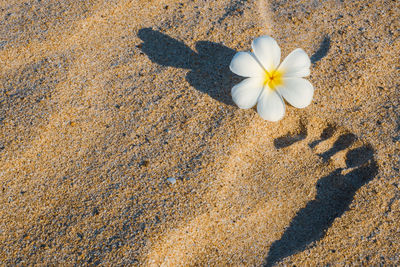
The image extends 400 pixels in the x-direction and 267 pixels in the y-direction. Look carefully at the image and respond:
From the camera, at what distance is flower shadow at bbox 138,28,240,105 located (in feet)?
5.01

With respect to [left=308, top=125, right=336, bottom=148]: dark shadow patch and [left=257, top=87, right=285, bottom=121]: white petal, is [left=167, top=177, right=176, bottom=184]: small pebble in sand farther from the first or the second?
[left=308, top=125, right=336, bottom=148]: dark shadow patch

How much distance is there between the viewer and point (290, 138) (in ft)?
4.77

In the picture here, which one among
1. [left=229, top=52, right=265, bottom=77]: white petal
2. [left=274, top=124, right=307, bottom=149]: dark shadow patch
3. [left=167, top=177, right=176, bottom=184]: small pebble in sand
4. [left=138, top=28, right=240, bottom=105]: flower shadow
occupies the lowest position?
[left=167, top=177, right=176, bottom=184]: small pebble in sand

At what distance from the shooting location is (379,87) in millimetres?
1552

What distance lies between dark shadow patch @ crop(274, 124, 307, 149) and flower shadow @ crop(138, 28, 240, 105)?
0.80ft

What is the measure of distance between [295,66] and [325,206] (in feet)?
1.73

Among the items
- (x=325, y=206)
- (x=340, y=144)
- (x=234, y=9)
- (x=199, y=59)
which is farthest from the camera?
(x=234, y=9)

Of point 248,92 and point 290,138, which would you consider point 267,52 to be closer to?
point 248,92

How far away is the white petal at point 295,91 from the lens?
138 centimetres

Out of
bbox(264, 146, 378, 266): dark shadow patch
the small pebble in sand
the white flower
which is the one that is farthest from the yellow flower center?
the small pebble in sand

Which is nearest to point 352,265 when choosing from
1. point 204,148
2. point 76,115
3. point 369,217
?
point 369,217

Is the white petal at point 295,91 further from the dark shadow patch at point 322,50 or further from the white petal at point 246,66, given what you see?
the dark shadow patch at point 322,50

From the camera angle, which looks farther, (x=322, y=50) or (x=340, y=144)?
(x=322, y=50)

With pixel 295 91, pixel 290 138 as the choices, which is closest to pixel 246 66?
pixel 295 91
